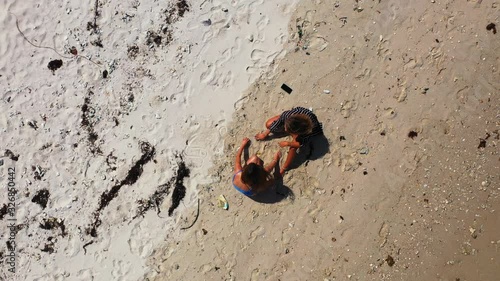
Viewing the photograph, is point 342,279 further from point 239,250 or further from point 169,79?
point 169,79

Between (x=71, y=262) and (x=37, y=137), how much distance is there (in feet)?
6.42

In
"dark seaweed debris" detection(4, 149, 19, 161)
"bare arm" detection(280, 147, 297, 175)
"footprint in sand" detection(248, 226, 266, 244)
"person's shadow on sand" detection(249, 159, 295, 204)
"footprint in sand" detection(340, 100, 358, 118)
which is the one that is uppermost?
"dark seaweed debris" detection(4, 149, 19, 161)

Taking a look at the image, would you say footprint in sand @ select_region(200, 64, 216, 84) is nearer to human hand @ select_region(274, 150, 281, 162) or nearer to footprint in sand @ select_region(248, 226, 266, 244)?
human hand @ select_region(274, 150, 281, 162)

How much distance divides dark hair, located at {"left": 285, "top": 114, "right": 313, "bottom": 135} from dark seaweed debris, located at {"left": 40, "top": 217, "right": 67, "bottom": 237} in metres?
3.68

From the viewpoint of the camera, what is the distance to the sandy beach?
21.9 ft

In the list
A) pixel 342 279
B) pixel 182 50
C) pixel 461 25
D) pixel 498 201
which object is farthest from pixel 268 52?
pixel 498 201

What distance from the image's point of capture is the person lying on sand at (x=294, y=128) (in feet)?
20.7

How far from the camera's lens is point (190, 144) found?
→ 6844mm

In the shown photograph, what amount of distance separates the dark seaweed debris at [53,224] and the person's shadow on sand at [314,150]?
3562 millimetres

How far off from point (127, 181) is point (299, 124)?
107 inches

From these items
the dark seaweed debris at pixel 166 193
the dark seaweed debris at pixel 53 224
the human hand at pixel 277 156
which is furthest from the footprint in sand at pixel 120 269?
the human hand at pixel 277 156

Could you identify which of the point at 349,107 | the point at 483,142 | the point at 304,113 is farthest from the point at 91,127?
the point at 483,142

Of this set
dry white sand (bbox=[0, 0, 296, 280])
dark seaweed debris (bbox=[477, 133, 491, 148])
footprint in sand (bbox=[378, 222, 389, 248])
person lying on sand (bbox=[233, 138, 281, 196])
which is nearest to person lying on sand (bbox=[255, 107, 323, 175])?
person lying on sand (bbox=[233, 138, 281, 196])

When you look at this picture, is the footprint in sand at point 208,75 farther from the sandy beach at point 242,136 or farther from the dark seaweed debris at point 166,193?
the dark seaweed debris at point 166,193
